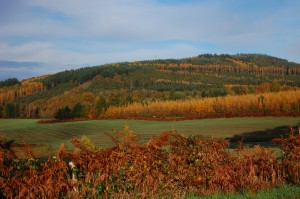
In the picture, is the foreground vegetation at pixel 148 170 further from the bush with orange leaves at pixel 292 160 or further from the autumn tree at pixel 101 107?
the autumn tree at pixel 101 107

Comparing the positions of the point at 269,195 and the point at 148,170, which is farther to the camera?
the point at 148,170

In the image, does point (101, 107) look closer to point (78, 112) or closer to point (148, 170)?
point (78, 112)

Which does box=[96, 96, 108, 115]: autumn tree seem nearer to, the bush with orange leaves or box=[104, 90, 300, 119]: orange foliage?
box=[104, 90, 300, 119]: orange foliage

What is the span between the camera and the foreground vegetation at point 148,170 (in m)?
8.16

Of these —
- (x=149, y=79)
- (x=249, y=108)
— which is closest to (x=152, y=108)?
(x=249, y=108)

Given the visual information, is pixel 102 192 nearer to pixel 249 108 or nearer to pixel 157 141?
pixel 157 141

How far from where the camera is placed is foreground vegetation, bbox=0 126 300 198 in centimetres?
816

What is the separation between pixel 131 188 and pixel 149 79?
598 feet

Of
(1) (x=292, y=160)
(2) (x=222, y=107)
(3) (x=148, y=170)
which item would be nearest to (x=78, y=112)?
(2) (x=222, y=107)

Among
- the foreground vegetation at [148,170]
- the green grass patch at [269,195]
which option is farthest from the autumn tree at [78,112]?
the green grass patch at [269,195]

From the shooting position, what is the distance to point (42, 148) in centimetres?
4009

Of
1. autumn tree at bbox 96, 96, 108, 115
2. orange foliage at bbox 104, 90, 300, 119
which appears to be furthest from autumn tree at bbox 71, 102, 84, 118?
orange foliage at bbox 104, 90, 300, 119

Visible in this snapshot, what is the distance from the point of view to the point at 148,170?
9055 millimetres

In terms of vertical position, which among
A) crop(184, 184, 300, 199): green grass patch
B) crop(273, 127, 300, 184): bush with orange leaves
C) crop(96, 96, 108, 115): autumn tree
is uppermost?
crop(96, 96, 108, 115): autumn tree
